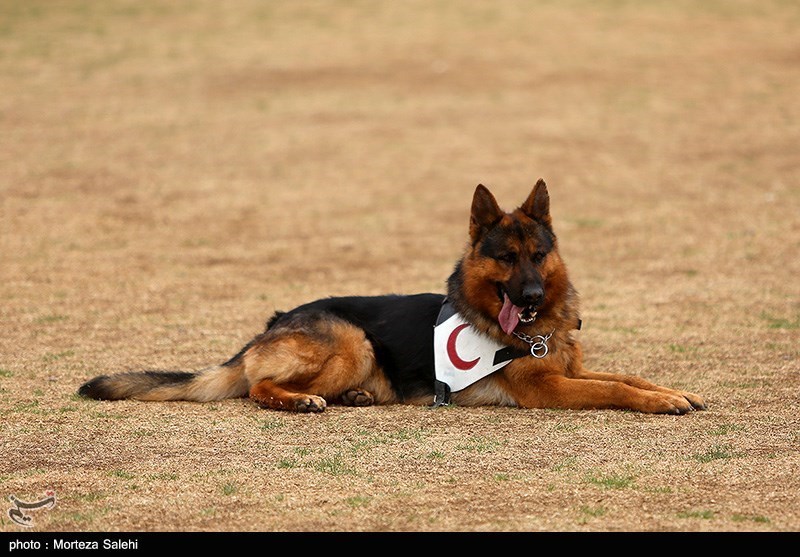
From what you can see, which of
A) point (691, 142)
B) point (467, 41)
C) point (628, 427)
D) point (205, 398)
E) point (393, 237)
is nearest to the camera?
point (628, 427)

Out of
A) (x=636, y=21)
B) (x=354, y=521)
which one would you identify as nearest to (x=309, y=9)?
(x=636, y=21)

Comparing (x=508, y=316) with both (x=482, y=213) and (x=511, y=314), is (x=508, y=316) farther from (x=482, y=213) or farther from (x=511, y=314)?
(x=482, y=213)

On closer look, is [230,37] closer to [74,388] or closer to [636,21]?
[636,21]

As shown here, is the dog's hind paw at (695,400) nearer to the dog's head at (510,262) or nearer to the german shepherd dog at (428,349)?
the german shepherd dog at (428,349)

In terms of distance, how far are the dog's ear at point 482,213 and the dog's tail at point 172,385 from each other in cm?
216

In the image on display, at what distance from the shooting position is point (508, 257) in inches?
333

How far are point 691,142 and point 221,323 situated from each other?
1357 centimetres

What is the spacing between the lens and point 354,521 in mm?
5945

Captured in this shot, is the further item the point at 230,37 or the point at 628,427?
the point at 230,37

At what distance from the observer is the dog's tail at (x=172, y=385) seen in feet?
28.7

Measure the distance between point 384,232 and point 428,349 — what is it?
904 centimetres

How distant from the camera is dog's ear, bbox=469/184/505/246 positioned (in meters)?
8.55

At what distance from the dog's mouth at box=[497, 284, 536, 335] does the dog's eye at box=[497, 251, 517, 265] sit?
0.22m

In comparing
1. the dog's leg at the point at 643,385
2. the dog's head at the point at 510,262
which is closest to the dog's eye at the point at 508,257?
the dog's head at the point at 510,262
